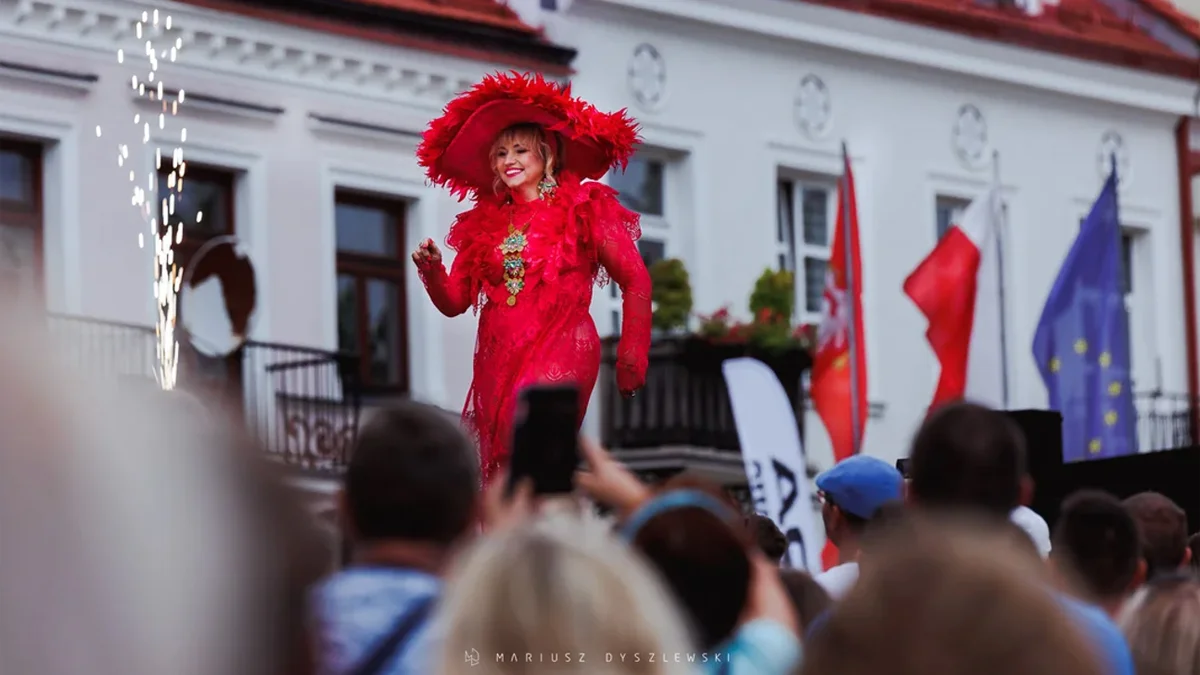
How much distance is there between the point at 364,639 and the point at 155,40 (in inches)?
636

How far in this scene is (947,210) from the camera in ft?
86.4

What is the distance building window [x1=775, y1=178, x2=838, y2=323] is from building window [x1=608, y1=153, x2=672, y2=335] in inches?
56.9

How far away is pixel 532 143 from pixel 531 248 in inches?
12.9

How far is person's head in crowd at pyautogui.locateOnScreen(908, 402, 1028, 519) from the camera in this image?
4582 mm

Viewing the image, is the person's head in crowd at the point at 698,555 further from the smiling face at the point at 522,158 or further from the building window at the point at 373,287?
the building window at the point at 373,287

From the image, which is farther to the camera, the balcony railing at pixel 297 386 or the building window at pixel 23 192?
the balcony railing at pixel 297 386

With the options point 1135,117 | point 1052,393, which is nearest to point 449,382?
point 1052,393

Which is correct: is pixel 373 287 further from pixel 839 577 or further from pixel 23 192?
pixel 839 577

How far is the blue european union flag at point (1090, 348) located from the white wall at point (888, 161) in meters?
5.68

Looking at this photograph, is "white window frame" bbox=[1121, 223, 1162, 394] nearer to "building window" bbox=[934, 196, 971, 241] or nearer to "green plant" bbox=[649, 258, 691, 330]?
"building window" bbox=[934, 196, 971, 241]

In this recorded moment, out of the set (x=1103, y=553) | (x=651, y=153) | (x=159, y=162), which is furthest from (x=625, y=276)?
(x=651, y=153)

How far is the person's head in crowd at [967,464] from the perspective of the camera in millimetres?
4582

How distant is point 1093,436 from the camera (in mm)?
17875

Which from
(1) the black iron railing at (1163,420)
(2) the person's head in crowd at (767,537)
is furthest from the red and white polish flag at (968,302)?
(2) the person's head in crowd at (767,537)
